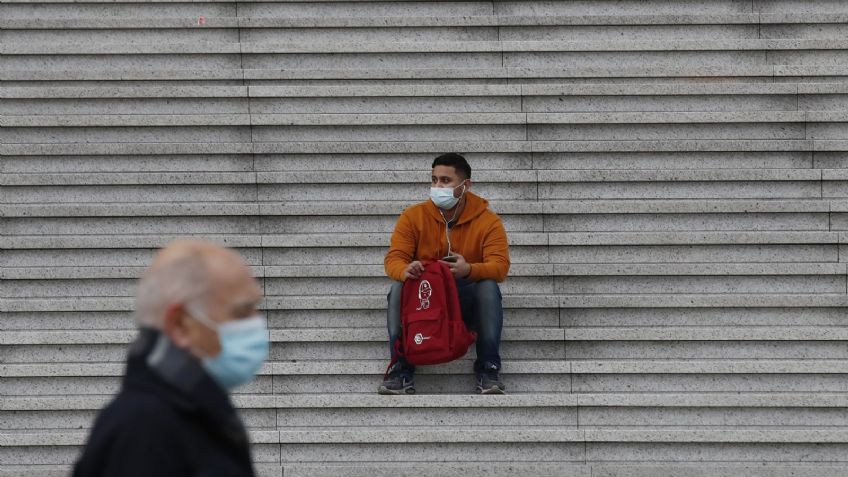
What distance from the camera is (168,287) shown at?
2363 mm

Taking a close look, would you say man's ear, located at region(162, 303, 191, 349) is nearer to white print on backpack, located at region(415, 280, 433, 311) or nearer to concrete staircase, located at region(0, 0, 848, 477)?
white print on backpack, located at region(415, 280, 433, 311)

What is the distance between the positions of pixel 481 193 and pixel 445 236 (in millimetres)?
924

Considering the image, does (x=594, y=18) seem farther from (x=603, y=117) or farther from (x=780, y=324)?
(x=780, y=324)

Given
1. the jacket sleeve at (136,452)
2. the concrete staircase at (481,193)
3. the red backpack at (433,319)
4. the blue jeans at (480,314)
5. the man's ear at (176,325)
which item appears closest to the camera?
the jacket sleeve at (136,452)

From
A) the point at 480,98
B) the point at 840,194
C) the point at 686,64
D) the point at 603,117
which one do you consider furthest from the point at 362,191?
the point at 840,194

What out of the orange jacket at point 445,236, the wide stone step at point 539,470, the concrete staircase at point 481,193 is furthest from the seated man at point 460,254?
the wide stone step at point 539,470

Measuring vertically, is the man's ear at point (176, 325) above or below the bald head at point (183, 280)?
below

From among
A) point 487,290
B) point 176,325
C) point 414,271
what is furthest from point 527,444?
point 176,325

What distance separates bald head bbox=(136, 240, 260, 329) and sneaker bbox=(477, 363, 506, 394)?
4.25 metres

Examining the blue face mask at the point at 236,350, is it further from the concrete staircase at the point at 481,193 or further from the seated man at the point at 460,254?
the concrete staircase at the point at 481,193

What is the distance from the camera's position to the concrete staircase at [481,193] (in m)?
6.61

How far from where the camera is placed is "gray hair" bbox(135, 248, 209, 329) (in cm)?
236

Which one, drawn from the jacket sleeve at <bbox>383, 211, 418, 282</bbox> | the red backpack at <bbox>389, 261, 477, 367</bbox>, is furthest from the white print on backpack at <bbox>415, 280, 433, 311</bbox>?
the jacket sleeve at <bbox>383, 211, 418, 282</bbox>

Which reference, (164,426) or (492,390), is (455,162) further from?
(164,426)
